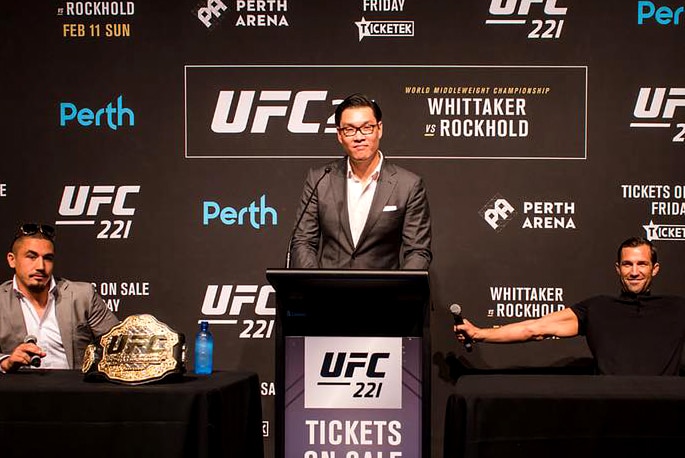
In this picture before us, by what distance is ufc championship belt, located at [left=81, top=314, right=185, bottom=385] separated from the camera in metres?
2.88

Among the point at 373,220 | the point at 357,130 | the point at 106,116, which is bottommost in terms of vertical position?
the point at 373,220

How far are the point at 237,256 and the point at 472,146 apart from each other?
4.53ft

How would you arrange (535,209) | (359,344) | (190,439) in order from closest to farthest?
(190,439), (359,344), (535,209)

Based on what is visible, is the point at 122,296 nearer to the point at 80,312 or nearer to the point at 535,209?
the point at 80,312

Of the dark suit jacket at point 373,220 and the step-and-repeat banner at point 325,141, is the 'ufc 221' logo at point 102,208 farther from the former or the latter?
the dark suit jacket at point 373,220

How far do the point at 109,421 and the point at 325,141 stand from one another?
2457 millimetres

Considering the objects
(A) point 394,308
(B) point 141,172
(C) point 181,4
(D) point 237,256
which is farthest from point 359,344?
(C) point 181,4

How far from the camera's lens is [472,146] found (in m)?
4.88

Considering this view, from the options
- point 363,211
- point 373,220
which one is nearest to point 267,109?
point 363,211

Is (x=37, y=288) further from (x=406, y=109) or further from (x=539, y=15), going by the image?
(x=539, y=15)

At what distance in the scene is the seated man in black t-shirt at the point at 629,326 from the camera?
3908mm

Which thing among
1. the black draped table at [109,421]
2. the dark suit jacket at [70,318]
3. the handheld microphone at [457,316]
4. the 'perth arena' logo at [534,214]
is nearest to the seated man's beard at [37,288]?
the dark suit jacket at [70,318]

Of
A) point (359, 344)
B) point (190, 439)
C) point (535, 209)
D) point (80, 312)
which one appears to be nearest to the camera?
point (190, 439)

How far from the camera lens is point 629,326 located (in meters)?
4.00
